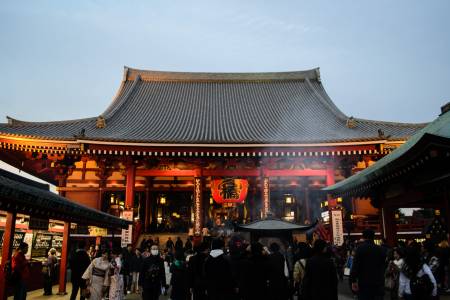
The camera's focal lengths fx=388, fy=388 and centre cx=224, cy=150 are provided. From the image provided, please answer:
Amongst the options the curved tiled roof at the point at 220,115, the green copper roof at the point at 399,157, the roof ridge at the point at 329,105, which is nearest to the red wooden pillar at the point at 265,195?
the curved tiled roof at the point at 220,115

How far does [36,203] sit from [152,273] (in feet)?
9.20

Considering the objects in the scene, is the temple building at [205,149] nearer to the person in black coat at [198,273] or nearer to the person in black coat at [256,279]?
the person in black coat at [198,273]

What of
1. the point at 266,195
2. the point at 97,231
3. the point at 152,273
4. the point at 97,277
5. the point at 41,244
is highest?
the point at 266,195

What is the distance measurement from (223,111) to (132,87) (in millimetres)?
6554

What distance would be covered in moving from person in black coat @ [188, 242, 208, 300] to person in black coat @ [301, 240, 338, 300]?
1.70m

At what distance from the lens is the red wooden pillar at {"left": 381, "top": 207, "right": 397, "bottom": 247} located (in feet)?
33.2

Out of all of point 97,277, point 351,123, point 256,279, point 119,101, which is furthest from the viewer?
point 119,101

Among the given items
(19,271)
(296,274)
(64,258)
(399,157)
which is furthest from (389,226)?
(64,258)

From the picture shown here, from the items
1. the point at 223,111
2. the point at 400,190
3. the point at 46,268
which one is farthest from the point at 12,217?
the point at 223,111

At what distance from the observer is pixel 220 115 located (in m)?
22.5

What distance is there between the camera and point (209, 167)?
57.1 ft

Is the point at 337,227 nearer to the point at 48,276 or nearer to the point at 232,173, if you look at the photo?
the point at 232,173

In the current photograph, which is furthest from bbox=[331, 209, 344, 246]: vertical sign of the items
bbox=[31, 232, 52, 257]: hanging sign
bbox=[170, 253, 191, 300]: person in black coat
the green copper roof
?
bbox=[31, 232, 52, 257]: hanging sign

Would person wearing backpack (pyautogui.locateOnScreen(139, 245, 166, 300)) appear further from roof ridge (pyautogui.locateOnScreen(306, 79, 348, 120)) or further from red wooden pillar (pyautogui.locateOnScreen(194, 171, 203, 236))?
roof ridge (pyautogui.locateOnScreen(306, 79, 348, 120))
